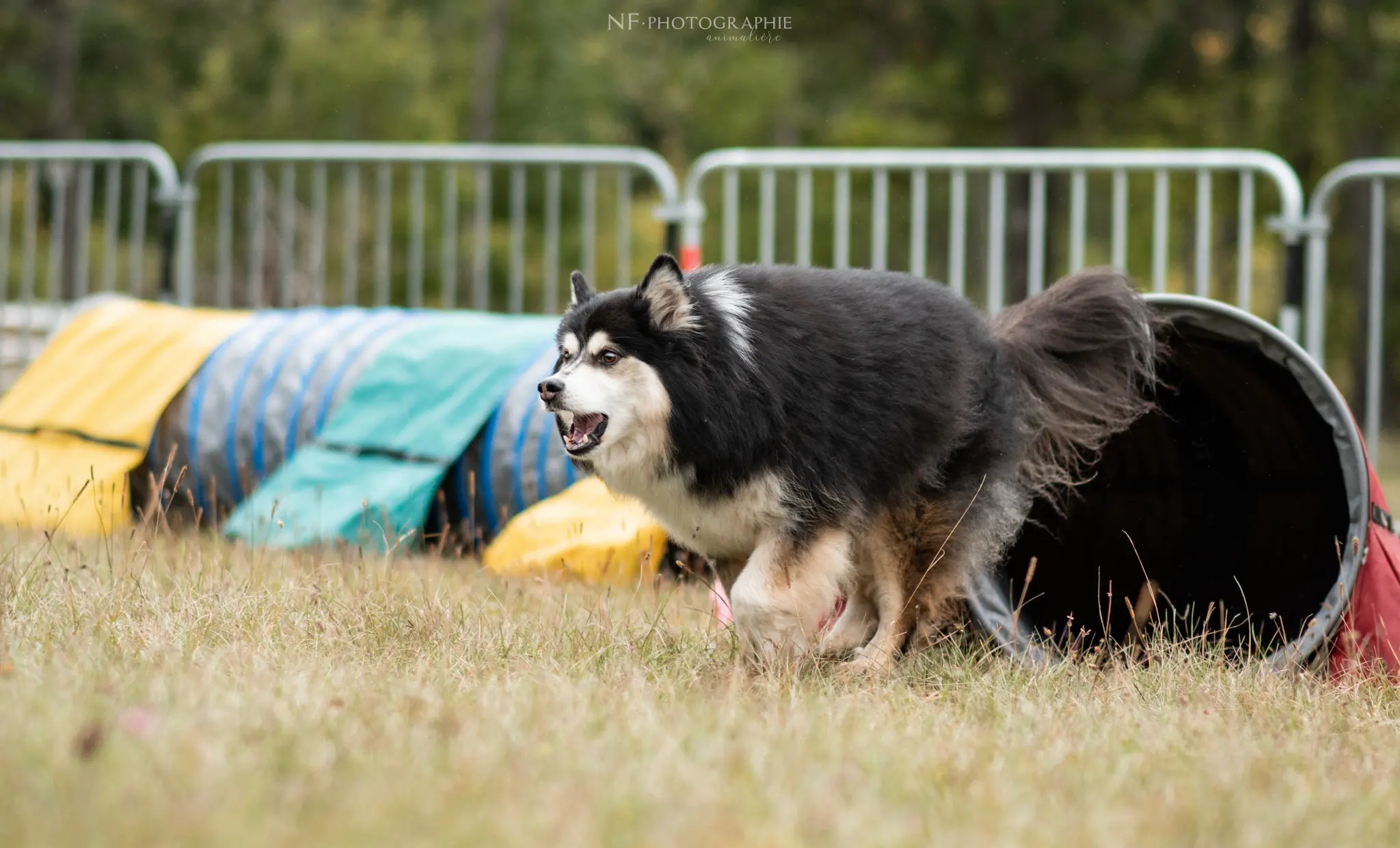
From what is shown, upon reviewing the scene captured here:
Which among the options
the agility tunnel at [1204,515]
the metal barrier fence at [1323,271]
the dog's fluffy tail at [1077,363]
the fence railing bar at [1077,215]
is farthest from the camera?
the fence railing bar at [1077,215]

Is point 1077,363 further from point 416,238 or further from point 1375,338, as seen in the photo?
point 416,238

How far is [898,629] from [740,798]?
6.54 ft

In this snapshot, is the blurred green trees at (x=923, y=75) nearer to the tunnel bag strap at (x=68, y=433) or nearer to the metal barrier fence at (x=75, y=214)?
the metal barrier fence at (x=75, y=214)

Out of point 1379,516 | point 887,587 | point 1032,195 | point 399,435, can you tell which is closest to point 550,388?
point 887,587

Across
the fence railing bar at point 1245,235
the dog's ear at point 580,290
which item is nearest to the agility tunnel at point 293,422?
the dog's ear at point 580,290

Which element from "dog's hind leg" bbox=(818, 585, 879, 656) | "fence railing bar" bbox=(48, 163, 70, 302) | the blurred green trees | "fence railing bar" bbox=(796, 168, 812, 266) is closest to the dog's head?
"dog's hind leg" bbox=(818, 585, 879, 656)

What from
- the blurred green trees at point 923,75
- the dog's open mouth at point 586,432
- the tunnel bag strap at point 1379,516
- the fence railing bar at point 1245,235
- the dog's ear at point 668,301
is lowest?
the tunnel bag strap at point 1379,516

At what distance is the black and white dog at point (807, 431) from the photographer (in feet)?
13.3

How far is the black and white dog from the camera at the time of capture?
4.07m

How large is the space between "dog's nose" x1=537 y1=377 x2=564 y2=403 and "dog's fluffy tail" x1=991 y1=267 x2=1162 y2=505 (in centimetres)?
156

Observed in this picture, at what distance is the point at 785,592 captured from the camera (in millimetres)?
4039

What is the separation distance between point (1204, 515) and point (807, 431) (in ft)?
7.19

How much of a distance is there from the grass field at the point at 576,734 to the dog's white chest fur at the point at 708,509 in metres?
0.26

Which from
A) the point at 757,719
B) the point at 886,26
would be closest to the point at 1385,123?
the point at 886,26
